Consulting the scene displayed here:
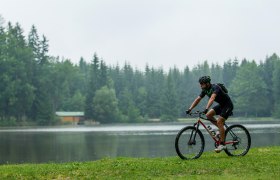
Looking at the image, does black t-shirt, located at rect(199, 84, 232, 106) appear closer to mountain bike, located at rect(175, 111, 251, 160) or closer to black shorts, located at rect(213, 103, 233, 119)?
black shorts, located at rect(213, 103, 233, 119)

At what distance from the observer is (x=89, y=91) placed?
459 ft

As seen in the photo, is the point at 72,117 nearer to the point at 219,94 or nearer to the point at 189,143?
the point at 189,143

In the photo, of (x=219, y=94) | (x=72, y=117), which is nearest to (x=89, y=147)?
(x=219, y=94)

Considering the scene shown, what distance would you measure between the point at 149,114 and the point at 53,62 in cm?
3759

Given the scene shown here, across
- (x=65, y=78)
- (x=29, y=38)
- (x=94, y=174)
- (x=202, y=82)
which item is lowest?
(x=94, y=174)

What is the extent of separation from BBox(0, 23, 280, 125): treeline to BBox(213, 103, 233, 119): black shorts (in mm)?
108084

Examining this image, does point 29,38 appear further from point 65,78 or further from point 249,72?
point 249,72

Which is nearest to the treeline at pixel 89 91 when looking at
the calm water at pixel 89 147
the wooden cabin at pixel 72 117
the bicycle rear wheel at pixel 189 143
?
the wooden cabin at pixel 72 117

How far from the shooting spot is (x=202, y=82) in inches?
567

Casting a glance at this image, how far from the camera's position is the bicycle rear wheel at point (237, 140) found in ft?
49.0

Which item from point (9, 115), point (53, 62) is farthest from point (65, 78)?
point (9, 115)

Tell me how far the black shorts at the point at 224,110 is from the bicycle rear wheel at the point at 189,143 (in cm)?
87

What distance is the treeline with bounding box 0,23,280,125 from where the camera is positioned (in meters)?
122

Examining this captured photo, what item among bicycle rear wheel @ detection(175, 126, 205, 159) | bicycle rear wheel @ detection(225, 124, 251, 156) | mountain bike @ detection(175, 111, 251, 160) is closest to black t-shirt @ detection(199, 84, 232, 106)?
mountain bike @ detection(175, 111, 251, 160)
